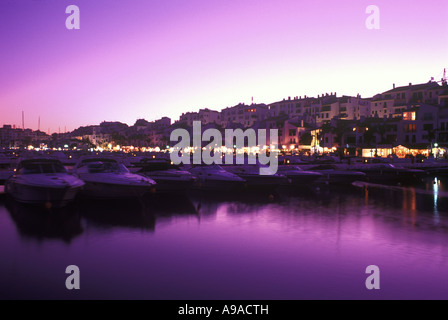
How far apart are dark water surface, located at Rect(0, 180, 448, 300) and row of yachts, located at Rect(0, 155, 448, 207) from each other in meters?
0.78

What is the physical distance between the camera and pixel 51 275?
8.35m

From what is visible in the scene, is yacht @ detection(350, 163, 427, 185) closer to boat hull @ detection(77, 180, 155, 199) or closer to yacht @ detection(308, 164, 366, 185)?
yacht @ detection(308, 164, 366, 185)

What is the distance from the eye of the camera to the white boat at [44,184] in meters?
15.4

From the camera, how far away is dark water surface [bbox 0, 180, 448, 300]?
296 inches

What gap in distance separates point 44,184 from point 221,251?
9.45 meters

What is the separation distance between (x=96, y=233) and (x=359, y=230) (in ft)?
31.5

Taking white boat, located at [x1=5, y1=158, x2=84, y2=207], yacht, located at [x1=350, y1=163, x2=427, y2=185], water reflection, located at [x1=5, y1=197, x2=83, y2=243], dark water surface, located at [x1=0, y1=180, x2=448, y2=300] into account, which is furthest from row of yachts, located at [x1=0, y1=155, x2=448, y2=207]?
yacht, located at [x1=350, y1=163, x2=427, y2=185]

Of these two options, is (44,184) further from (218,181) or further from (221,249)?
(218,181)

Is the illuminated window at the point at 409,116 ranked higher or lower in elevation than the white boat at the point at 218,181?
higher

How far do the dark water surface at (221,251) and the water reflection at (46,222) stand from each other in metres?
0.04

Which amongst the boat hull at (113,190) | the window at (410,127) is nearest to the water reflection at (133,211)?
the boat hull at (113,190)

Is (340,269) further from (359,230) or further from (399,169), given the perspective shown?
(399,169)

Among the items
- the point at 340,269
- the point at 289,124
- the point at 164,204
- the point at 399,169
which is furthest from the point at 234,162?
the point at 289,124

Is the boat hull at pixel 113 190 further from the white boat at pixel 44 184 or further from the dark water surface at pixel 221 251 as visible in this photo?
the white boat at pixel 44 184
